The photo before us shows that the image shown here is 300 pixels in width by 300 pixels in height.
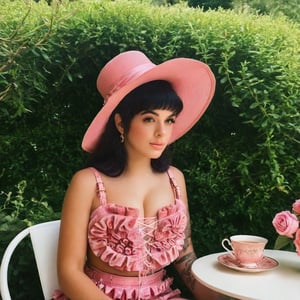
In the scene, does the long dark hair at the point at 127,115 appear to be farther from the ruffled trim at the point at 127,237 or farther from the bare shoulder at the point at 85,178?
the ruffled trim at the point at 127,237

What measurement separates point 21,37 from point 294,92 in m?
1.32

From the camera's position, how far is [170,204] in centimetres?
208

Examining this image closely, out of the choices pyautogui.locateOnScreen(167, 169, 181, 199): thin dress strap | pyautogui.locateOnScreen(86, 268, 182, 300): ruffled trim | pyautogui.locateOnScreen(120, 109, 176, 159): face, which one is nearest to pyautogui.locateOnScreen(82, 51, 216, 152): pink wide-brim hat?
pyautogui.locateOnScreen(120, 109, 176, 159): face

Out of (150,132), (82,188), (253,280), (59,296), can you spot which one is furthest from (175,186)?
(59,296)

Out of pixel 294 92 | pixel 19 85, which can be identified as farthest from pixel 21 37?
pixel 294 92

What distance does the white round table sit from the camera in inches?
65.0

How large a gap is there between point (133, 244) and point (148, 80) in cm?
62

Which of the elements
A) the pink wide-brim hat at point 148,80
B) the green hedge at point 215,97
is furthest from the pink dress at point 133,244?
the green hedge at point 215,97

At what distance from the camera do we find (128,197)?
78.7 inches

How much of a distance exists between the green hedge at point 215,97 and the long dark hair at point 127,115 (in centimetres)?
44

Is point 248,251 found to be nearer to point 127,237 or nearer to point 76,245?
point 127,237

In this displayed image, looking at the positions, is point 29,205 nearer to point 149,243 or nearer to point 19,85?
Result: point 19,85

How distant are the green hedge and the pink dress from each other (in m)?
0.51

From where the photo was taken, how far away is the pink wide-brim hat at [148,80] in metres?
1.96
